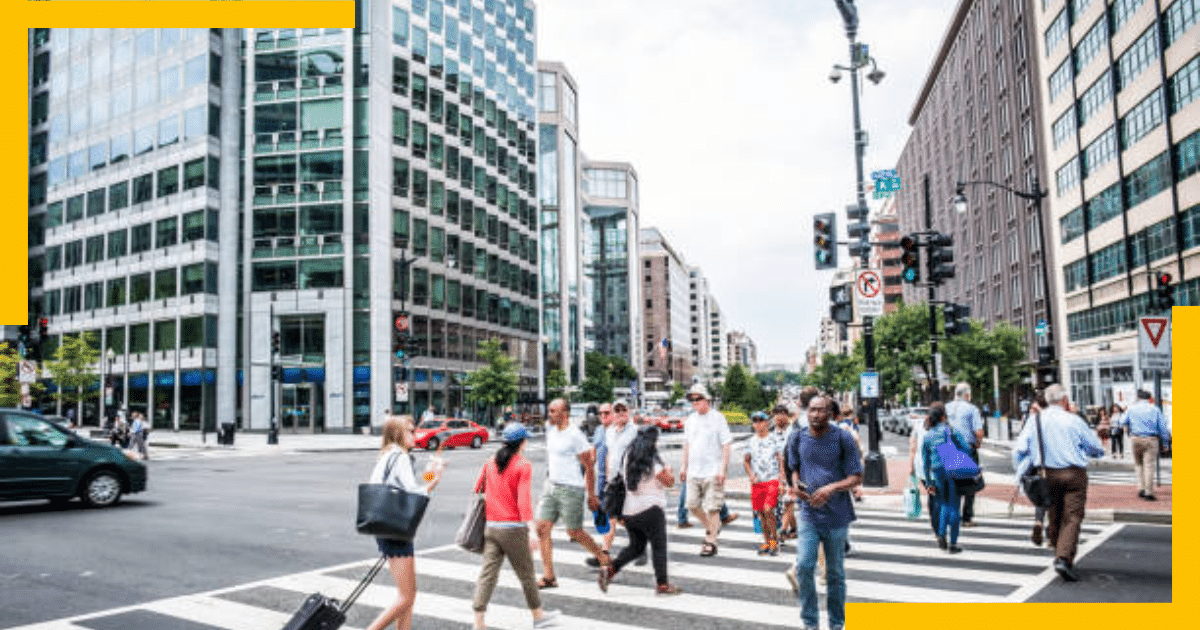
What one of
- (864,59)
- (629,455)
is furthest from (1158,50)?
(629,455)

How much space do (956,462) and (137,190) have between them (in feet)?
189

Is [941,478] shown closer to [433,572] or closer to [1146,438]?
[433,572]

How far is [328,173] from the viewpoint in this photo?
50.2 metres

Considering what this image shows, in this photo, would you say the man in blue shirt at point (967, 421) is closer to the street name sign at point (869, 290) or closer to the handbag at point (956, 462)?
the handbag at point (956, 462)

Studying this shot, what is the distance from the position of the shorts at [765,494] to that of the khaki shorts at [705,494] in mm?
412

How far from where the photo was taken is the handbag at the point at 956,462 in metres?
10.1

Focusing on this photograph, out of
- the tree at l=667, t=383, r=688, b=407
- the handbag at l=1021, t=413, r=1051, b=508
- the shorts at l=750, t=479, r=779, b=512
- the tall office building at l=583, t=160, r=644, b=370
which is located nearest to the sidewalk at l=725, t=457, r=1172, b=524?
the handbag at l=1021, t=413, r=1051, b=508

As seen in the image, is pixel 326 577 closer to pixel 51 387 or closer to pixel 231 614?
pixel 231 614

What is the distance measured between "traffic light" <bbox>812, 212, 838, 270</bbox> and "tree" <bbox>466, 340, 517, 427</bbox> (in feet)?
124

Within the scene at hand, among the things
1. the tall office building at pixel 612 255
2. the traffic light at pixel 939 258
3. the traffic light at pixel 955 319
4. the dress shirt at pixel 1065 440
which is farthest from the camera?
the tall office building at pixel 612 255

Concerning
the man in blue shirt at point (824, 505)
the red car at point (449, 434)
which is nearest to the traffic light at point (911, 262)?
the man in blue shirt at point (824, 505)

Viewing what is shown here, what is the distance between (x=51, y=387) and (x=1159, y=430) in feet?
226

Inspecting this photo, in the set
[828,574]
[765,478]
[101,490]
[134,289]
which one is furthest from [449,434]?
[828,574]

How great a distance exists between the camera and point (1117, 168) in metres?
42.3
